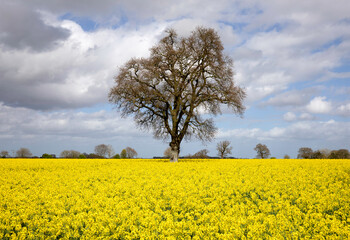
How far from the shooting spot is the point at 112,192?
1042 centimetres

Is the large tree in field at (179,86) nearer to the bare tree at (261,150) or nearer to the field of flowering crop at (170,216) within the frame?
the field of flowering crop at (170,216)

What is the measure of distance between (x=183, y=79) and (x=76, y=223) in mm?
25272

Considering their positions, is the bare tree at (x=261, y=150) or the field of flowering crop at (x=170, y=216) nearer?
the field of flowering crop at (x=170, y=216)

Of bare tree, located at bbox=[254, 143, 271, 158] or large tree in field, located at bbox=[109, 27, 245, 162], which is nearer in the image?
large tree in field, located at bbox=[109, 27, 245, 162]

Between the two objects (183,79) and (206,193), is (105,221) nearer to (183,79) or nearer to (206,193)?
(206,193)

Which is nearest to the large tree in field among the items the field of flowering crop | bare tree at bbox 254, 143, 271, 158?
the field of flowering crop

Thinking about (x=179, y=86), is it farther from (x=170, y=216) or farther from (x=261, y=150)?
(x=261, y=150)

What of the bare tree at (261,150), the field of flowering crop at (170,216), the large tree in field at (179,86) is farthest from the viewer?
the bare tree at (261,150)

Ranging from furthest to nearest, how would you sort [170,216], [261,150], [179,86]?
1. [261,150]
2. [179,86]
3. [170,216]

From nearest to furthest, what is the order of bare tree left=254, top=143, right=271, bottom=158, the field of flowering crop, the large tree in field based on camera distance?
1. the field of flowering crop
2. the large tree in field
3. bare tree left=254, top=143, right=271, bottom=158

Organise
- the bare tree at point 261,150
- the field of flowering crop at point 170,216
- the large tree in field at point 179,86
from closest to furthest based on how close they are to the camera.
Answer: the field of flowering crop at point 170,216
the large tree in field at point 179,86
the bare tree at point 261,150

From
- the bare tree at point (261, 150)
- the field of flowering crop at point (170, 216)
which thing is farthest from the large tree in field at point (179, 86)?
the bare tree at point (261, 150)

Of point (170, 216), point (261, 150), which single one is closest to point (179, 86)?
point (170, 216)

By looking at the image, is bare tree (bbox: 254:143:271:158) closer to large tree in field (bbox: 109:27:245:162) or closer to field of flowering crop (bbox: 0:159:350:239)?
large tree in field (bbox: 109:27:245:162)
